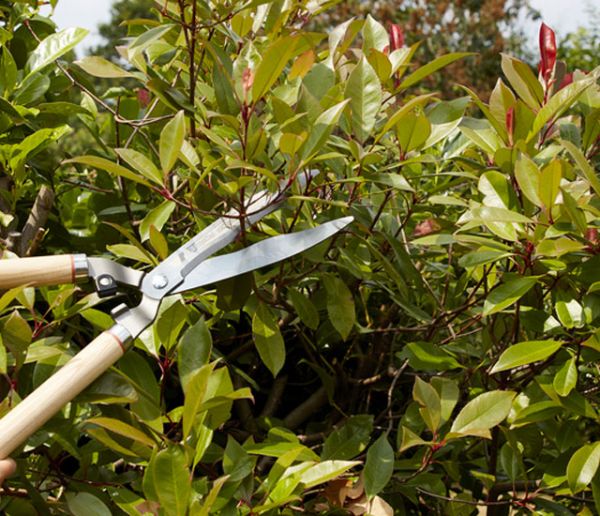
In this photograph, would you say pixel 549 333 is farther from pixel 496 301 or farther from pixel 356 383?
pixel 356 383

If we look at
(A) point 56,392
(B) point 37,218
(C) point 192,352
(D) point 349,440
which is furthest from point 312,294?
(A) point 56,392

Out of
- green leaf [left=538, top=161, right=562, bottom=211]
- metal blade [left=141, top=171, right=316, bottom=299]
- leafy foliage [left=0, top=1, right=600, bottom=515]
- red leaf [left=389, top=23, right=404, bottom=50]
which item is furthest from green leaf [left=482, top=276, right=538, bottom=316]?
red leaf [left=389, top=23, right=404, bottom=50]

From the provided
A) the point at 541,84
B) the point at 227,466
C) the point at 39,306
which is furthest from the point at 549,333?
the point at 39,306

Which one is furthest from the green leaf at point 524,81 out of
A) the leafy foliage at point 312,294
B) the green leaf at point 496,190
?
the green leaf at point 496,190

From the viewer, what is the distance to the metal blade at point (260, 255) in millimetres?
1198

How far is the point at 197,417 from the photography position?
1.14m

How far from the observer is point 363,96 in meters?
1.28

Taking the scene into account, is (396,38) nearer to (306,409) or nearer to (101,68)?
(101,68)

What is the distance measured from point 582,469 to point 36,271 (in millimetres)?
823

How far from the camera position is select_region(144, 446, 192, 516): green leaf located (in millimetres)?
1006

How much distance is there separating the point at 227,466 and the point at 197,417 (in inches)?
3.1

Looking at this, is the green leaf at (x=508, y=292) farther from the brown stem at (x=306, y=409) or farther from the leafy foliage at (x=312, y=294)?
the brown stem at (x=306, y=409)

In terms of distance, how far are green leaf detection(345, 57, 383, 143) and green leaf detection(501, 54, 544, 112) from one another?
0.27m

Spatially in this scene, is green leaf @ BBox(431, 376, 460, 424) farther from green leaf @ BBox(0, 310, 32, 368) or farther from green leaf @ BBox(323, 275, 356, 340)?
green leaf @ BBox(0, 310, 32, 368)
